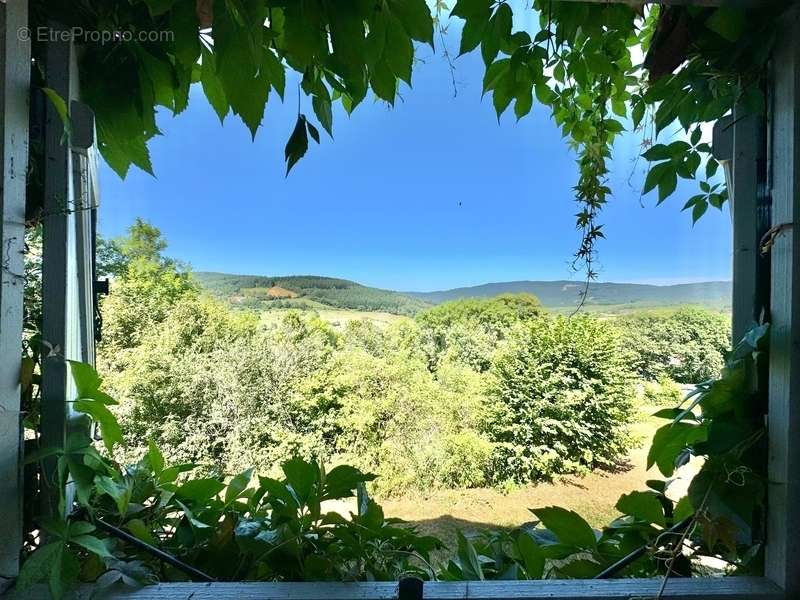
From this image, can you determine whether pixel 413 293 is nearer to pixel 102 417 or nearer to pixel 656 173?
pixel 656 173

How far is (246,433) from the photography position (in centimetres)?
95

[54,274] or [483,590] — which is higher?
[54,274]

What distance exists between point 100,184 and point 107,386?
0.41 meters

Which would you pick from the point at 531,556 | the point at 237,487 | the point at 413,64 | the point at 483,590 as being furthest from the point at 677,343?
the point at 237,487

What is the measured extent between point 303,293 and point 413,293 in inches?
11.1

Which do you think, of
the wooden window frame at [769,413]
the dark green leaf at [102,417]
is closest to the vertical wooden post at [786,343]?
the wooden window frame at [769,413]

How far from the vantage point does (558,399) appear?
110 cm

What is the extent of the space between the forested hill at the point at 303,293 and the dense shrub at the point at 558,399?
287mm

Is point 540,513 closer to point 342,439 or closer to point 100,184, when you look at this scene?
point 342,439

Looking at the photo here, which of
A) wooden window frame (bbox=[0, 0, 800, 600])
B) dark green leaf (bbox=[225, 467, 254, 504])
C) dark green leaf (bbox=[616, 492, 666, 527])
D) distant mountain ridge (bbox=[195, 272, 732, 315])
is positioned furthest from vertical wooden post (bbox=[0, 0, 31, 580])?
dark green leaf (bbox=[616, 492, 666, 527])

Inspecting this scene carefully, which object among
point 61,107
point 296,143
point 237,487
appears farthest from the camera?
point 237,487

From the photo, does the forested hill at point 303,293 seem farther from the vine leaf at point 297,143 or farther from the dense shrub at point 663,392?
the dense shrub at point 663,392

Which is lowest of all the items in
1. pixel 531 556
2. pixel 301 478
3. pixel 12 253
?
pixel 531 556

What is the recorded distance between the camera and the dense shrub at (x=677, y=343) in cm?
91
